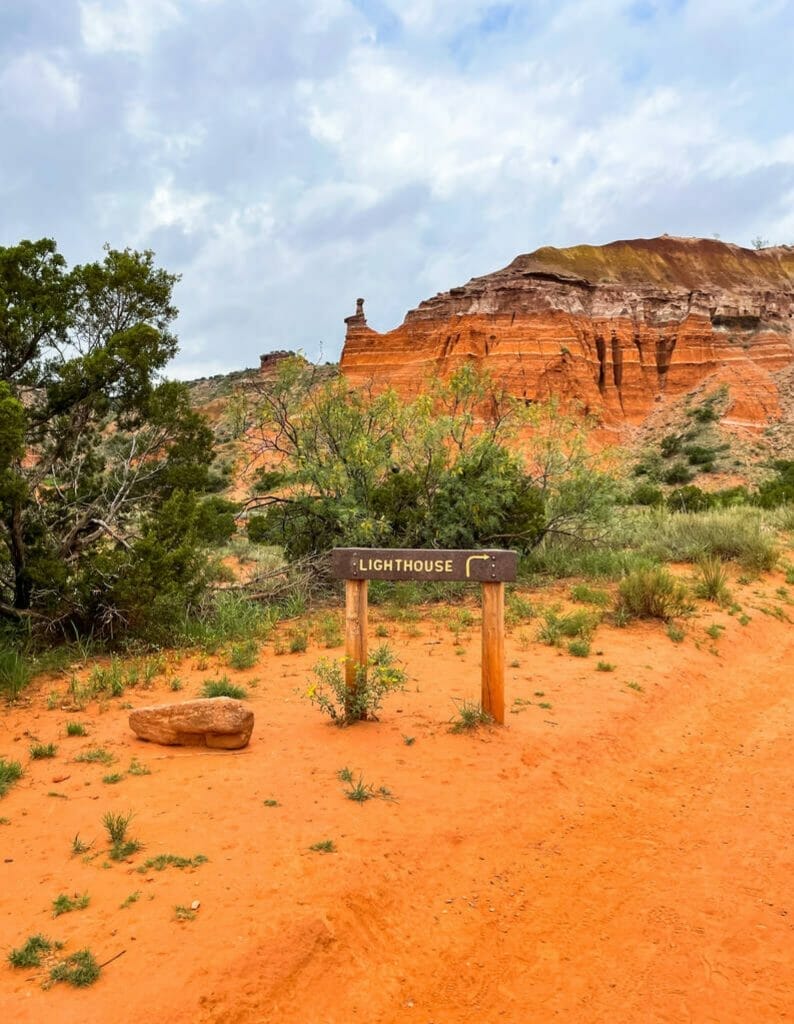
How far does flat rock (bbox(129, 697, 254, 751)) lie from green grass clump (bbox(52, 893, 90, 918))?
1.94 metres

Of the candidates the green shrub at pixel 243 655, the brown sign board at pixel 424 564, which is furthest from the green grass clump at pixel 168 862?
the green shrub at pixel 243 655

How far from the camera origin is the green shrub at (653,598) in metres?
9.67

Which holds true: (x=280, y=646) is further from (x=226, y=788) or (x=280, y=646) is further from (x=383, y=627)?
(x=226, y=788)

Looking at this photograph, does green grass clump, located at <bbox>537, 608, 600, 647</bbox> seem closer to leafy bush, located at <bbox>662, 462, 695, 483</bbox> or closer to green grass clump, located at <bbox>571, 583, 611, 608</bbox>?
green grass clump, located at <bbox>571, 583, 611, 608</bbox>

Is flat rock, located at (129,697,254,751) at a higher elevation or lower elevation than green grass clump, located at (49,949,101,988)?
higher

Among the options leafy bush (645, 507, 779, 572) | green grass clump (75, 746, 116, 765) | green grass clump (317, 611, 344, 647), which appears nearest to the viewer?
green grass clump (75, 746, 116, 765)

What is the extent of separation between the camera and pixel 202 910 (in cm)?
346

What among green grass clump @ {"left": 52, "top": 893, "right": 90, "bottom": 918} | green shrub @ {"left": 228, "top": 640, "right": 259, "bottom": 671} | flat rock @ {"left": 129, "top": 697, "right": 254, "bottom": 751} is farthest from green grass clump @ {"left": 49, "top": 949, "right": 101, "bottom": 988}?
green shrub @ {"left": 228, "top": 640, "right": 259, "bottom": 671}

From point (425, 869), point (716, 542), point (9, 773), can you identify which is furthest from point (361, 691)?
point (716, 542)

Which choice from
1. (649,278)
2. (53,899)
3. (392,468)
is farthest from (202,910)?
(649,278)

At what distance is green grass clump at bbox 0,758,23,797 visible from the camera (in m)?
4.82

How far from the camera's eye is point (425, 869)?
Answer: 403cm

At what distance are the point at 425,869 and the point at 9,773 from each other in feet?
9.70

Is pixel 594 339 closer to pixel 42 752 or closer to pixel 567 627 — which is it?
pixel 567 627
